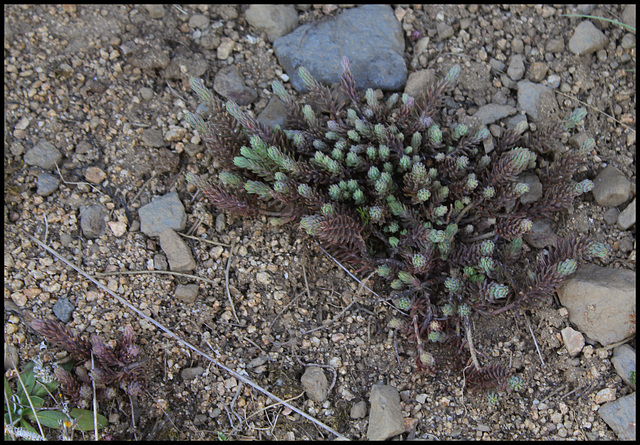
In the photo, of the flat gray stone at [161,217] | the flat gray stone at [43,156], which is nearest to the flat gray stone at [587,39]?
the flat gray stone at [161,217]

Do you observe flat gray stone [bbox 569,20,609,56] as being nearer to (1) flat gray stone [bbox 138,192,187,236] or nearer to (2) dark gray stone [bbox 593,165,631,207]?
(2) dark gray stone [bbox 593,165,631,207]

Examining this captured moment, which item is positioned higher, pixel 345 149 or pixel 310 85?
pixel 310 85

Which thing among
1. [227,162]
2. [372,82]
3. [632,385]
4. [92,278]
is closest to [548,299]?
[632,385]

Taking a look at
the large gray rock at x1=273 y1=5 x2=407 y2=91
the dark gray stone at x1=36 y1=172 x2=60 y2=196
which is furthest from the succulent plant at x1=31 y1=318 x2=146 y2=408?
the large gray rock at x1=273 y1=5 x2=407 y2=91

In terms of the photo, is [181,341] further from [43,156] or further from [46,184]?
[43,156]

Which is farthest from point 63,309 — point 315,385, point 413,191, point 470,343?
point 470,343

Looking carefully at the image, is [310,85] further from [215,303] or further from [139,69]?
[215,303]

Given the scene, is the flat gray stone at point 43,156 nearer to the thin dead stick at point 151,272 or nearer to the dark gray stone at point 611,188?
the thin dead stick at point 151,272
